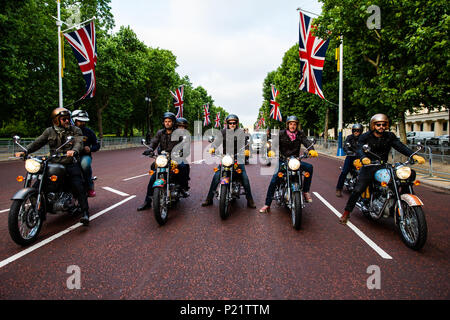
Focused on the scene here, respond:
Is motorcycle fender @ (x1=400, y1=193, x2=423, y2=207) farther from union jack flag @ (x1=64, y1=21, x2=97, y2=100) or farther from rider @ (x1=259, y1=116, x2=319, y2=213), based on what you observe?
union jack flag @ (x1=64, y1=21, x2=97, y2=100)

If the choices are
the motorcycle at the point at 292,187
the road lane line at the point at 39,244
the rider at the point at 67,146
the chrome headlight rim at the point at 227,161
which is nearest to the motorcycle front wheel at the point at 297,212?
the motorcycle at the point at 292,187

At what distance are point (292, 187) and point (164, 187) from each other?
2403 mm

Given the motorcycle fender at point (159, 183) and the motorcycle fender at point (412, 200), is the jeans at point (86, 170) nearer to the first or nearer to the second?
the motorcycle fender at point (159, 183)

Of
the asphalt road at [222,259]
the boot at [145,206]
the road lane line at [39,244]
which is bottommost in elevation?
the asphalt road at [222,259]

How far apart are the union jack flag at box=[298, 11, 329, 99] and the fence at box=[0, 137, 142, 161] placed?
611 inches

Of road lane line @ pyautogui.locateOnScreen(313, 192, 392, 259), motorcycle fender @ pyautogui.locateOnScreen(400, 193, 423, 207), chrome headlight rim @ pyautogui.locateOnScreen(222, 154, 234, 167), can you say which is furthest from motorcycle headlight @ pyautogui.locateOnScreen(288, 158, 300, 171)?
motorcycle fender @ pyautogui.locateOnScreen(400, 193, 423, 207)

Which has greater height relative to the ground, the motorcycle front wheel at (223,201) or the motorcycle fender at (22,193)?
the motorcycle fender at (22,193)

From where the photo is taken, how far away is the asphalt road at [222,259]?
2662 mm

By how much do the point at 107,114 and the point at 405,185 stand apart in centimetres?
3611

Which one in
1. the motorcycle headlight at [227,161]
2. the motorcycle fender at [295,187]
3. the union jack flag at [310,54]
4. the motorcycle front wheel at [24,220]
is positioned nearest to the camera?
the motorcycle front wheel at [24,220]

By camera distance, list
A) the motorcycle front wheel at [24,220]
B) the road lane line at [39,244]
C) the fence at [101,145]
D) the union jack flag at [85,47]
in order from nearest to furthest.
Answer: the road lane line at [39,244] < the motorcycle front wheel at [24,220] < the union jack flag at [85,47] < the fence at [101,145]

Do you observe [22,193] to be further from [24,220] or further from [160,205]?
[160,205]
